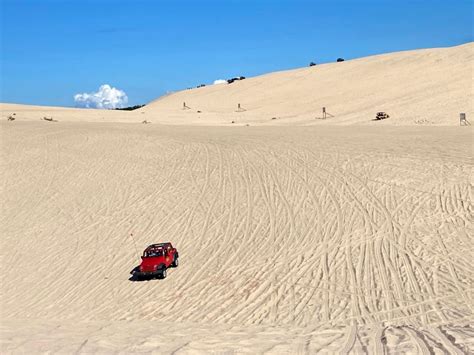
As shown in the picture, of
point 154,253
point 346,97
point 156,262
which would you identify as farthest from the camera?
point 346,97

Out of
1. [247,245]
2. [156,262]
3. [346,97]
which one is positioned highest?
[346,97]

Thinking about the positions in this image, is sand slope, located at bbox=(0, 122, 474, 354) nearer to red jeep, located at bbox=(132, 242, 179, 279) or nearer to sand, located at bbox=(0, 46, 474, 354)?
sand, located at bbox=(0, 46, 474, 354)

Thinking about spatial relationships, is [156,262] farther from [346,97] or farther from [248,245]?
[346,97]

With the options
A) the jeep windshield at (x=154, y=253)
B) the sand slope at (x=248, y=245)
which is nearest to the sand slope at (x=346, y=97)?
the sand slope at (x=248, y=245)

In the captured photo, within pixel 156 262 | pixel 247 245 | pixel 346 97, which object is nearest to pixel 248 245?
pixel 247 245

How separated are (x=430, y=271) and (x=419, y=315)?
255 cm

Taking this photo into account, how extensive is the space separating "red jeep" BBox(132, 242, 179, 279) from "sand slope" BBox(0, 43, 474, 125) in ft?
84.6

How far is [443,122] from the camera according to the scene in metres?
35.1

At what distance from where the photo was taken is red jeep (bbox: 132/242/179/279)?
14.1 meters

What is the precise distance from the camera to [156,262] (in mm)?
14180

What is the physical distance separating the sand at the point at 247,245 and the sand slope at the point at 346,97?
12.0 metres

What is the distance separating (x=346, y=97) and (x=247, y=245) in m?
38.1

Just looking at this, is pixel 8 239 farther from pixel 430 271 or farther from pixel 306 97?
pixel 306 97

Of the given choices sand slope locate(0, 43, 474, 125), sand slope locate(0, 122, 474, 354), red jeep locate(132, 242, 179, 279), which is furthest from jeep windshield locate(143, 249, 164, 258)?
sand slope locate(0, 43, 474, 125)
